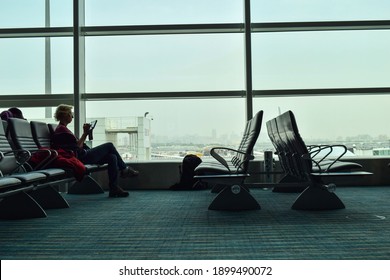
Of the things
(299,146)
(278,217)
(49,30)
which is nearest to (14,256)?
(278,217)

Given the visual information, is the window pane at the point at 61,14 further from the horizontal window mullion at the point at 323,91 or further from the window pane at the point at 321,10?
the horizontal window mullion at the point at 323,91

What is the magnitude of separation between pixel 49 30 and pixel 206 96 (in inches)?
96.2

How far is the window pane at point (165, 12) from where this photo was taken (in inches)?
250

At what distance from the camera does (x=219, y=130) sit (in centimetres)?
647

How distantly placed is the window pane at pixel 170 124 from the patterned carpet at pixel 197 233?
2.21m

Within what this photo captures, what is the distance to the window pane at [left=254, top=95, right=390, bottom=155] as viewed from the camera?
6.30m

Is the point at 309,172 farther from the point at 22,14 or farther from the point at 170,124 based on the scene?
the point at 22,14

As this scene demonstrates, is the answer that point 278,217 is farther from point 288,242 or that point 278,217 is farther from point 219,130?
point 219,130

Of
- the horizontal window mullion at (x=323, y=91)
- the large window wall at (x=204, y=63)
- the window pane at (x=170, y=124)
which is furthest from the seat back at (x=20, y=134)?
the horizontal window mullion at (x=323, y=91)

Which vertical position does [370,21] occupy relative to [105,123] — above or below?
above

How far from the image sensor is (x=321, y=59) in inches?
250

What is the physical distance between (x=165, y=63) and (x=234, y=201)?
3.23 m

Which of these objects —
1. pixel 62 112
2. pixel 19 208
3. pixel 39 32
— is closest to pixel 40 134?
pixel 62 112

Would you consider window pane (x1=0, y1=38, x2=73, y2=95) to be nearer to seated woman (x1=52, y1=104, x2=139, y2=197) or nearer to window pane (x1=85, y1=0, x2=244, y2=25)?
window pane (x1=85, y1=0, x2=244, y2=25)
